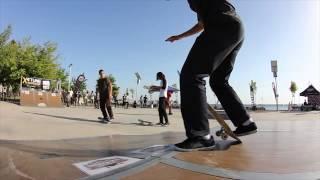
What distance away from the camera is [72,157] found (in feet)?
10.3

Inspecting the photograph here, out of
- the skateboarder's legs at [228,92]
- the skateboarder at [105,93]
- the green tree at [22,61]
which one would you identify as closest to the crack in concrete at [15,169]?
the skateboarder's legs at [228,92]

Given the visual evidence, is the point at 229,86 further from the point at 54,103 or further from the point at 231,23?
the point at 54,103

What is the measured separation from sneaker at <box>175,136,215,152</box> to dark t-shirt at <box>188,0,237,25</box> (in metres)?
1.11

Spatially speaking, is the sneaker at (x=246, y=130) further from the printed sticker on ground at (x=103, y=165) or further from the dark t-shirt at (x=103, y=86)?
the dark t-shirt at (x=103, y=86)

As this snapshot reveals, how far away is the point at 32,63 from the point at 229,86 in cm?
4099

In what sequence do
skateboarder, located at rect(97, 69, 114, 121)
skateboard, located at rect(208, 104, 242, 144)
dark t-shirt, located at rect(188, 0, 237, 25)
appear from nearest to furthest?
dark t-shirt, located at rect(188, 0, 237, 25), skateboard, located at rect(208, 104, 242, 144), skateboarder, located at rect(97, 69, 114, 121)

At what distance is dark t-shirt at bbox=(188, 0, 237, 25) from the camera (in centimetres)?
348

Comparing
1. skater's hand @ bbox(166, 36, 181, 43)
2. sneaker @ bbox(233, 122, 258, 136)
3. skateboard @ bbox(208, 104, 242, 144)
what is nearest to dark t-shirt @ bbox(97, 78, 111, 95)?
skater's hand @ bbox(166, 36, 181, 43)

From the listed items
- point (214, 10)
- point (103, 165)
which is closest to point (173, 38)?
point (214, 10)

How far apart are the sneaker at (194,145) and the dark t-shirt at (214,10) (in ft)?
3.65

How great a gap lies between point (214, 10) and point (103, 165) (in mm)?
1823

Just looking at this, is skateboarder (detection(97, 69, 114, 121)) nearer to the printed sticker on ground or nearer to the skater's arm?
the skater's arm

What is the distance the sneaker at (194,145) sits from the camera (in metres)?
3.23

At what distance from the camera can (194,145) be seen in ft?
10.7
